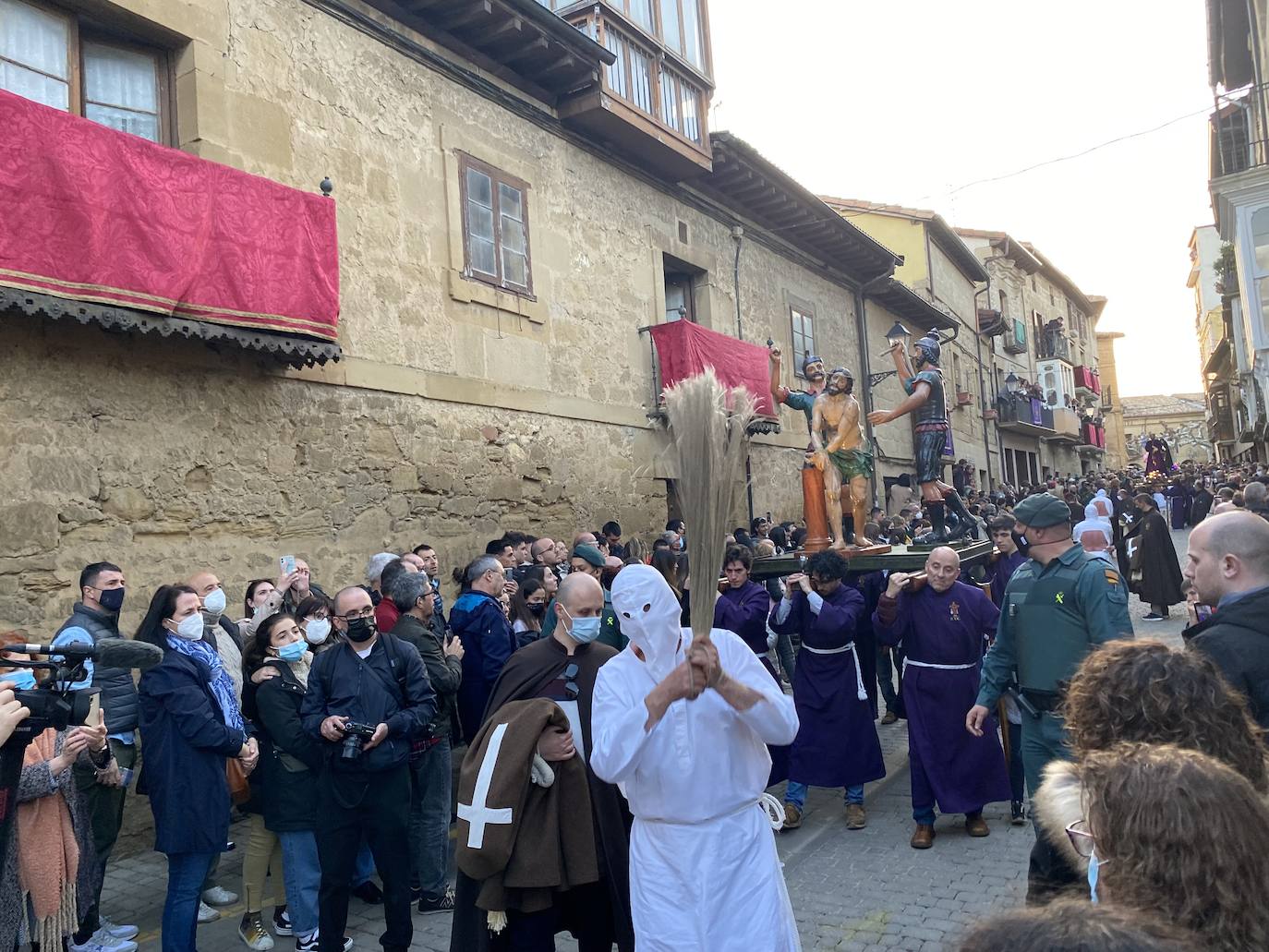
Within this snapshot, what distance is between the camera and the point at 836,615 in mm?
6277

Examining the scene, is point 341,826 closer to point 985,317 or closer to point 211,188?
point 211,188

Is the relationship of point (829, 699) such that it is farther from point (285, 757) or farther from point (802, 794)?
point (285, 757)

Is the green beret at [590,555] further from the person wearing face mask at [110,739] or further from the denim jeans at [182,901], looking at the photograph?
the denim jeans at [182,901]

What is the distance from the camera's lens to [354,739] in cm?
423

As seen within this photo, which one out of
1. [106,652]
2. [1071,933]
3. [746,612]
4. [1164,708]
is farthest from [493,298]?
[1071,933]

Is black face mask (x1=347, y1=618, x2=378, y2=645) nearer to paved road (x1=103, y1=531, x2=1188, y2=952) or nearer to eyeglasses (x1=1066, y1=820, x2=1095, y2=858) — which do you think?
paved road (x1=103, y1=531, x2=1188, y2=952)

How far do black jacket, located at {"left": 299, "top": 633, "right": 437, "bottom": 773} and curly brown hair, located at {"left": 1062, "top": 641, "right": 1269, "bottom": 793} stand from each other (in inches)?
120

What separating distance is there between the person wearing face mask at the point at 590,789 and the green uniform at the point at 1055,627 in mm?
2047

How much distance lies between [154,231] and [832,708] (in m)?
5.65

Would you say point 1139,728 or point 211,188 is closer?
point 1139,728

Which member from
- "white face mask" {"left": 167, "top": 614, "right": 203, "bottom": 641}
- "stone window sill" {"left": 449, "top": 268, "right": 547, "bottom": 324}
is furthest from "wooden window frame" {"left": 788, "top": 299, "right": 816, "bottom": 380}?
"white face mask" {"left": 167, "top": 614, "right": 203, "bottom": 641}

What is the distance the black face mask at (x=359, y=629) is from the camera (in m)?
4.50

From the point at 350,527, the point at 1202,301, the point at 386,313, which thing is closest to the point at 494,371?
the point at 386,313

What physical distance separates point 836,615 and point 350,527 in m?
4.53
